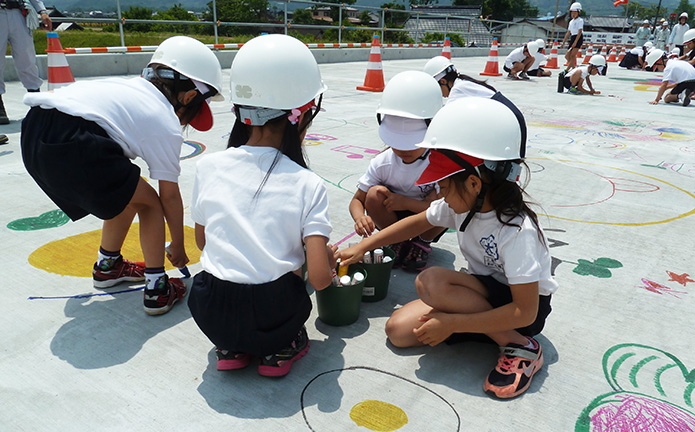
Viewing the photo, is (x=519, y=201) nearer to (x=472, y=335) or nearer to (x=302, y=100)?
(x=472, y=335)

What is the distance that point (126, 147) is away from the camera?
2082mm

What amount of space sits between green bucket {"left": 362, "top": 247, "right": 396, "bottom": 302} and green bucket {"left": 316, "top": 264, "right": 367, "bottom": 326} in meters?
0.10

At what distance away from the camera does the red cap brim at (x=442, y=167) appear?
1743 mm

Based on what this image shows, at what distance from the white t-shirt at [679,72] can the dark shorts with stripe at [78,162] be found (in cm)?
953

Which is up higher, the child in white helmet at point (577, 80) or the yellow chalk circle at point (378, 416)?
the child in white helmet at point (577, 80)

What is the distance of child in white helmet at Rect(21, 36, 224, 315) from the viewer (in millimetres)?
1965

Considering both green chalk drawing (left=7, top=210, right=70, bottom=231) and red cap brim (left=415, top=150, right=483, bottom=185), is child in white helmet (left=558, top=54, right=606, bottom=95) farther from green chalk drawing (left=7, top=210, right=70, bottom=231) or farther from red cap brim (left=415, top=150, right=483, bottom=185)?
green chalk drawing (left=7, top=210, right=70, bottom=231)

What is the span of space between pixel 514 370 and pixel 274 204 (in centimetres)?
104

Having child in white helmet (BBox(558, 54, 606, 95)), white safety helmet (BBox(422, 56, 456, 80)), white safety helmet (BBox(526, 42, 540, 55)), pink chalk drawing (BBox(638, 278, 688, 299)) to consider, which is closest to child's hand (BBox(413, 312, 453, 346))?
pink chalk drawing (BBox(638, 278, 688, 299))

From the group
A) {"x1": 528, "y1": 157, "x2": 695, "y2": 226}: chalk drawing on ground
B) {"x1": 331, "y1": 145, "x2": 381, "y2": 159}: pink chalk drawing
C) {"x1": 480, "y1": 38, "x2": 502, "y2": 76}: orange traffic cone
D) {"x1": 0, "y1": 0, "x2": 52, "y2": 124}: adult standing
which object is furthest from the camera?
{"x1": 480, "y1": 38, "x2": 502, "y2": 76}: orange traffic cone

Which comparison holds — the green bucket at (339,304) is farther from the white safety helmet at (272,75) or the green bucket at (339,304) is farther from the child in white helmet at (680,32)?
the child in white helmet at (680,32)

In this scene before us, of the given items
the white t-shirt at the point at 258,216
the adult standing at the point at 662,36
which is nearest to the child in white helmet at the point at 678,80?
the white t-shirt at the point at 258,216

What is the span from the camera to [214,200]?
1713 mm

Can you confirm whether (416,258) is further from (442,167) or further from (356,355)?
(442,167)
